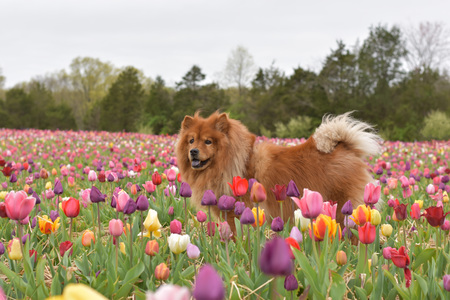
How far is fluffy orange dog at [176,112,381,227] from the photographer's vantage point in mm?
4387

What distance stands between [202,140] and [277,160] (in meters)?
0.99

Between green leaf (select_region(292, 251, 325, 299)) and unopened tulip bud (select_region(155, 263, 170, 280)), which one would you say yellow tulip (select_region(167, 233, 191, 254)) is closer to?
unopened tulip bud (select_region(155, 263, 170, 280))

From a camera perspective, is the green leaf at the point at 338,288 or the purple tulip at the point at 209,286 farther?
the green leaf at the point at 338,288

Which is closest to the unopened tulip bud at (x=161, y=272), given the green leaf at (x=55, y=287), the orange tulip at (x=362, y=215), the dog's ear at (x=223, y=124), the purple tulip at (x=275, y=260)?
the green leaf at (x=55, y=287)

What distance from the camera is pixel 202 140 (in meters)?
4.97

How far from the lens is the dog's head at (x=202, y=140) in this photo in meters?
4.86

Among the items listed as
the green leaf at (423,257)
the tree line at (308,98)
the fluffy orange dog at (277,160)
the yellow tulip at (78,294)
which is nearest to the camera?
the yellow tulip at (78,294)

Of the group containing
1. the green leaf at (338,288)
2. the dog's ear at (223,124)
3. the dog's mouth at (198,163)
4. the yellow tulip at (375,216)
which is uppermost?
the dog's ear at (223,124)

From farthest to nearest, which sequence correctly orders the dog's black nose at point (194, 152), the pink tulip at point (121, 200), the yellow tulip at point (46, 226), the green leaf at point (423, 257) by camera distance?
the dog's black nose at point (194, 152), the yellow tulip at point (46, 226), the pink tulip at point (121, 200), the green leaf at point (423, 257)

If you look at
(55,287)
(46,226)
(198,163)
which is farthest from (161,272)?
(198,163)

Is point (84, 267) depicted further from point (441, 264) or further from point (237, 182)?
point (441, 264)

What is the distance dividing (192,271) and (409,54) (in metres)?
36.8

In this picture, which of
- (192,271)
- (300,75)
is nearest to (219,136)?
(192,271)

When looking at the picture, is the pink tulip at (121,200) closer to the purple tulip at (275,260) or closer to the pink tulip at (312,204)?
the pink tulip at (312,204)
